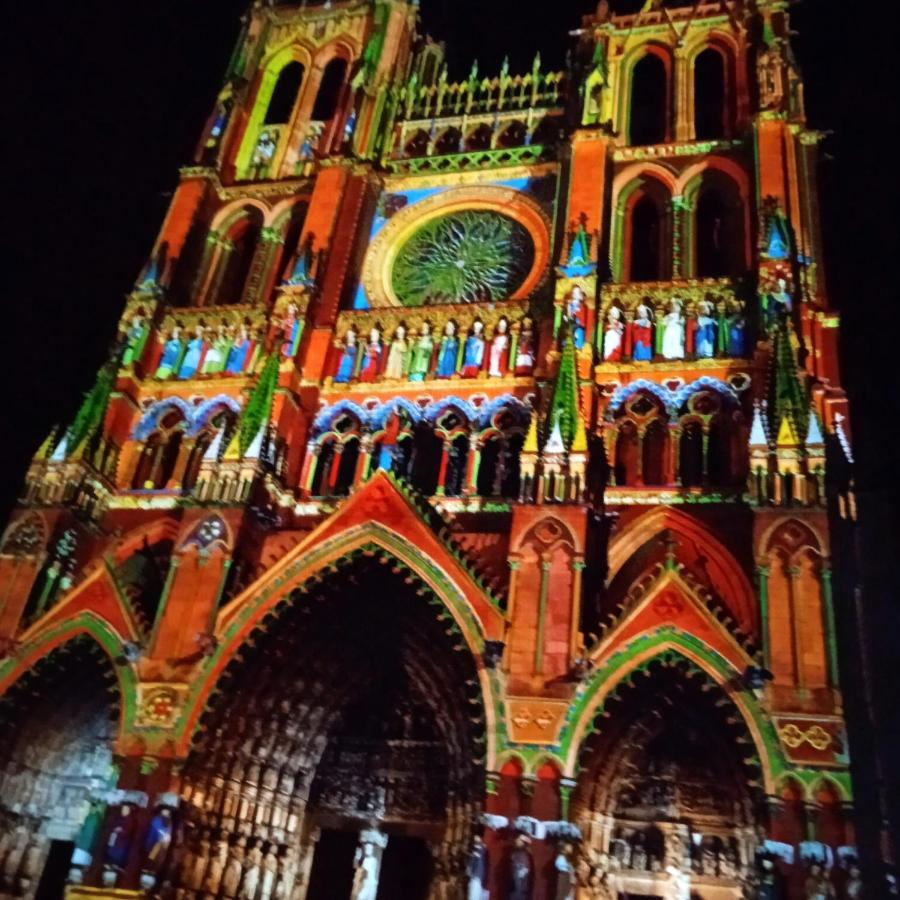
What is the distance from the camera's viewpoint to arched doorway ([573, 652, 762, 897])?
1491cm

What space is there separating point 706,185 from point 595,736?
15028mm

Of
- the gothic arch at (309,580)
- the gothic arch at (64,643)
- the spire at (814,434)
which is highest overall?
the spire at (814,434)

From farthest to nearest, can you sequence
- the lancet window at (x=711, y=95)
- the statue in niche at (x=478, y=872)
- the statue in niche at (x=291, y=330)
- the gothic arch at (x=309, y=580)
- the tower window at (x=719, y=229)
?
the lancet window at (x=711, y=95) → the tower window at (x=719, y=229) → the statue in niche at (x=291, y=330) → the gothic arch at (x=309, y=580) → the statue in niche at (x=478, y=872)

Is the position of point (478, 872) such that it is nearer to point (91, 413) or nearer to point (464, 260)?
point (91, 413)

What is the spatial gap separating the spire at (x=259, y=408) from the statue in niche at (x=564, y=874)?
9742 mm

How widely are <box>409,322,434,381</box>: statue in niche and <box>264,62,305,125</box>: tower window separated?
11167 millimetres

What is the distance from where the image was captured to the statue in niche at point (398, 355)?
71.4ft

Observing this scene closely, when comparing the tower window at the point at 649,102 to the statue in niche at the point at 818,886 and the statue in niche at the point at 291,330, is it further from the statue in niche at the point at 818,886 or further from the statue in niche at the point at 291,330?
the statue in niche at the point at 818,886

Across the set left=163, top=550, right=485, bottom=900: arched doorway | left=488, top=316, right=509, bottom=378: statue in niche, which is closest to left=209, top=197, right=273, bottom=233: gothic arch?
left=488, top=316, right=509, bottom=378: statue in niche

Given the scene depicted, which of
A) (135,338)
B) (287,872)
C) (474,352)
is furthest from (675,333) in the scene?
(287,872)

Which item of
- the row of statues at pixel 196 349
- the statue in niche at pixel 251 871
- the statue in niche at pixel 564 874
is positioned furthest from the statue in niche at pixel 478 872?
the row of statues at pixel 196 349

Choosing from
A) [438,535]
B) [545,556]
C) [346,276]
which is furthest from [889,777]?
[346,276]

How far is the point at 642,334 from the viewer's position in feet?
68.1

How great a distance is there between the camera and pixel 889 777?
17.7m
